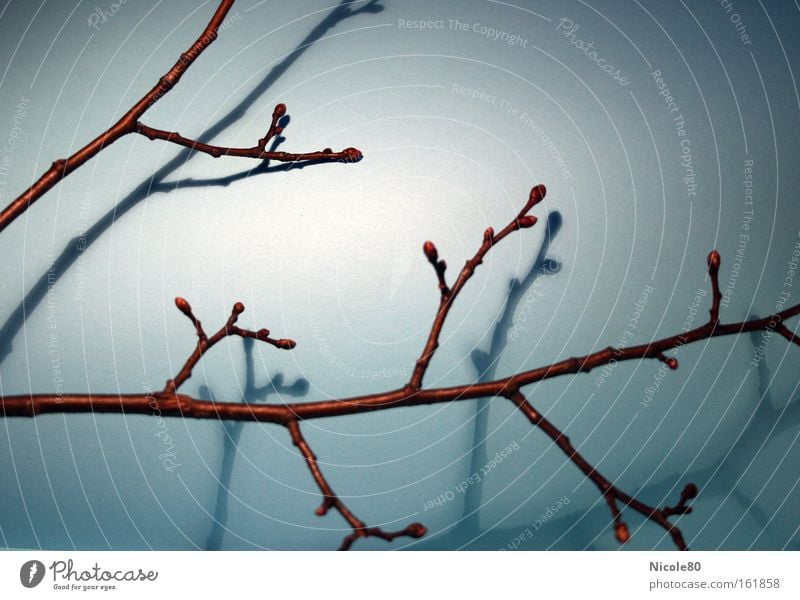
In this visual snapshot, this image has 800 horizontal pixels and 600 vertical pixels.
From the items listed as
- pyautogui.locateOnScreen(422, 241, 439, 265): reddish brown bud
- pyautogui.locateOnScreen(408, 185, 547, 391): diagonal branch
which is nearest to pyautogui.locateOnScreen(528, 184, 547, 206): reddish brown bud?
pyautogui.locateOnScreen(408, 185, 547, 391): diagonal branch

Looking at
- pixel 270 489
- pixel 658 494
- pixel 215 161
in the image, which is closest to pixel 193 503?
pixel 270 489

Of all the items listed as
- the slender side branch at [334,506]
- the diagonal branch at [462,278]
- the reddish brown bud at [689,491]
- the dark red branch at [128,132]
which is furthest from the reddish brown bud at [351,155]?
the reddish brown bud at [689,491]

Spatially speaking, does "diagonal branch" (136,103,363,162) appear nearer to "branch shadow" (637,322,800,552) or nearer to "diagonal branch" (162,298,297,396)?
"diagonal branch" (162,298,297,396)

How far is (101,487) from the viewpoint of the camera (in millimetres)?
651

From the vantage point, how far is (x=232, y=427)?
65cm

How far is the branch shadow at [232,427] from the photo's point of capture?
0.64 metres

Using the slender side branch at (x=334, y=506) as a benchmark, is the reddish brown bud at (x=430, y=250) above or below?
above

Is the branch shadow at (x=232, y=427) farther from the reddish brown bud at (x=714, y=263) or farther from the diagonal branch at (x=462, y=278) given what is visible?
the reddish brown bud at (x=714, y=263)

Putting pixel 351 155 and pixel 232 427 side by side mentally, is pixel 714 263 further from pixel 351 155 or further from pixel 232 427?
pixel 232 427
